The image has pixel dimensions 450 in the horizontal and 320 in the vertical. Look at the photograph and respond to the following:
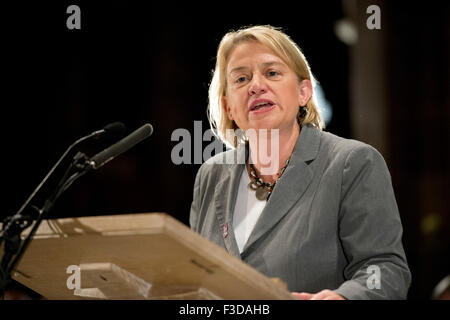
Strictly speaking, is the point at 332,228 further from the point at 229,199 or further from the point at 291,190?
the point at 229,199

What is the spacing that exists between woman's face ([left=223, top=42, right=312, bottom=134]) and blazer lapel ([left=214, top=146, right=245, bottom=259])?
0.17 meters

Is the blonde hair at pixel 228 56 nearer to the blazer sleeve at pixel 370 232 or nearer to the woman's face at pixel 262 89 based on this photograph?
the woman's face at pixel 262 89

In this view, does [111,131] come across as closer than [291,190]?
Yes

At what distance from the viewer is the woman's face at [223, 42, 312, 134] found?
6.66 feet

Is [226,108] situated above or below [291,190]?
above

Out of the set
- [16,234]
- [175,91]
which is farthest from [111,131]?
[175,91]

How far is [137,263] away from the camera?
4.41 feet

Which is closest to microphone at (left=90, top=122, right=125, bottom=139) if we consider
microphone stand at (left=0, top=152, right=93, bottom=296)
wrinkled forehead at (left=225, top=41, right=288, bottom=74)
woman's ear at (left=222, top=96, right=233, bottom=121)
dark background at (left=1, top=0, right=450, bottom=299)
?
microphone stand at (left=0, top=152, right=93, bottom=296)

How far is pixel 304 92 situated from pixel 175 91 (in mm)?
2663

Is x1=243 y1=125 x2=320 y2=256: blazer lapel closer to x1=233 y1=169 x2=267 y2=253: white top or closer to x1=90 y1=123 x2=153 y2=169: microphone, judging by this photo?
x1=233 y1=169 x2=267 y2=253: white top

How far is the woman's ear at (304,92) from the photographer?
7.16 feet

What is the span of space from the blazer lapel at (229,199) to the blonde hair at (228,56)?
0.19 meters
